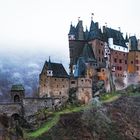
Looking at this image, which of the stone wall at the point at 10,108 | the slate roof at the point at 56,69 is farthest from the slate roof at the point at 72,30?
the stone wall at the point at 10,108

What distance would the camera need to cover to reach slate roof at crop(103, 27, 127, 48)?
132000 millimetres

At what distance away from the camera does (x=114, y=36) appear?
440 ft

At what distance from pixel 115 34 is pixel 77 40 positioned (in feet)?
40.9

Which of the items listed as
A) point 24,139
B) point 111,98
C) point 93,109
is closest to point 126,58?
point 111,98

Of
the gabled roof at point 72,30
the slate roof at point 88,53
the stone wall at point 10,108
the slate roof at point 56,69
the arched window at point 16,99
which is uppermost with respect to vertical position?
the gabled roof at point 72,30

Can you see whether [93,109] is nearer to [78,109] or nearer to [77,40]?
[78,109]

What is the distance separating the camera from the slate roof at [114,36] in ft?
433


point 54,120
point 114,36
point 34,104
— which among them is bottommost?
point 54,120

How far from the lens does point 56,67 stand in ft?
386

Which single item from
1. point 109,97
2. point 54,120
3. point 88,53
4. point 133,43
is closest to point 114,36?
point 133,43

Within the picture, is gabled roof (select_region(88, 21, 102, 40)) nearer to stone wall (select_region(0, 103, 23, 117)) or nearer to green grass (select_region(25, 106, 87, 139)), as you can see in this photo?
green grass (select_region(25, 106, 87, 139))

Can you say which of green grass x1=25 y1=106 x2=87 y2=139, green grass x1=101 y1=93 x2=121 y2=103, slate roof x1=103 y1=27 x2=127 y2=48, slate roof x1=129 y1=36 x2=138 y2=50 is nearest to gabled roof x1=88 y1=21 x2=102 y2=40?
slate roof x1=103 y1=27 x2=127 y2=48

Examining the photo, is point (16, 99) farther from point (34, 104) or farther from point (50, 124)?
point (50, 124)

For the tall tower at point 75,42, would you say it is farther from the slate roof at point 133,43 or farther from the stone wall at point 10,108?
the stone wall at point 10,108
